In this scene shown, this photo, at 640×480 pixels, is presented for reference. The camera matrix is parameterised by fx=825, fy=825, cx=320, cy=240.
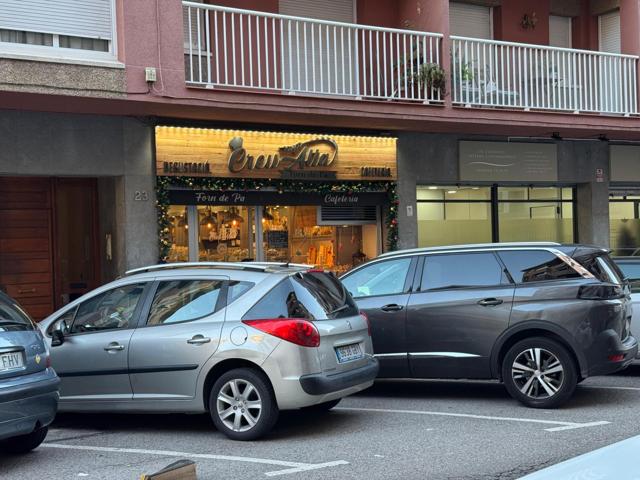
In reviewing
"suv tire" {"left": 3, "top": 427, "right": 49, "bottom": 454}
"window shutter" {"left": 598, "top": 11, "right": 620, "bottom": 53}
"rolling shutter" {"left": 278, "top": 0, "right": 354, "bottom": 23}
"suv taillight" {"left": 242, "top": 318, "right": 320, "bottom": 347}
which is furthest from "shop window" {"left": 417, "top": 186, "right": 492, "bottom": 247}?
"suv tire" {"left": 3, "top": 427, "right": 49, "bottom": 454}

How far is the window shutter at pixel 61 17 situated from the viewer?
1180cm

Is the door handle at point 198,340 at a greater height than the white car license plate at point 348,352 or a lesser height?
greater

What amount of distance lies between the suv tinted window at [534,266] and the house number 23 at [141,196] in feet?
22.8

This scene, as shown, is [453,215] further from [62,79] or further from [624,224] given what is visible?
[62,79]

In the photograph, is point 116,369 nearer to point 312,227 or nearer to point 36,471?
point 36,471

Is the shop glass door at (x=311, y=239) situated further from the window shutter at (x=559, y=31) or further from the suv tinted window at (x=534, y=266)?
the window shutter at (x=559, y=31)

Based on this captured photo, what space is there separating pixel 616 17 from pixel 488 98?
5.55 meters

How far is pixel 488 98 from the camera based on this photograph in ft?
53.3

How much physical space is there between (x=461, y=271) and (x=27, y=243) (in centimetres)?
813

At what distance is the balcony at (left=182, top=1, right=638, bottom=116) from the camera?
14039 millimetres

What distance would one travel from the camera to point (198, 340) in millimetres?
7539

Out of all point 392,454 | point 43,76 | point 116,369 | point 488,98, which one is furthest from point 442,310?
point 488,98

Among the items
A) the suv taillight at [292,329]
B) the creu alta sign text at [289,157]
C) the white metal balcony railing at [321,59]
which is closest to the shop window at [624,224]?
the white metal balcony railing at [321,59]

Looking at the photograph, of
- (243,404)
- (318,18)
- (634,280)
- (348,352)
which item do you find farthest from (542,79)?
(243,404)
